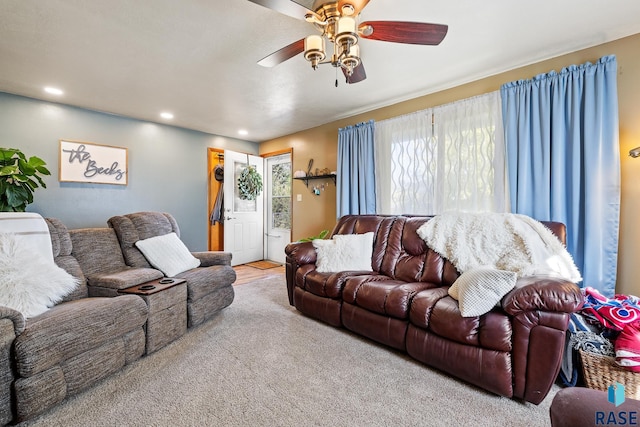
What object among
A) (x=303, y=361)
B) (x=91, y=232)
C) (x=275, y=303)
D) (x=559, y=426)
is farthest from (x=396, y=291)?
(x=91, y=232)

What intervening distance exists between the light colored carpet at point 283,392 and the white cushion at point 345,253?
25.3 inches

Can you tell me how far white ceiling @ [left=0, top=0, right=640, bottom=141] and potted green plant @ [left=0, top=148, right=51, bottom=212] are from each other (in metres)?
0.83

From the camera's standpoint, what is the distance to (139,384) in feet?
5.47

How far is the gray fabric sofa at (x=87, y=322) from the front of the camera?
1311 millimetres

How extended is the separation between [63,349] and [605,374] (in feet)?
9.48

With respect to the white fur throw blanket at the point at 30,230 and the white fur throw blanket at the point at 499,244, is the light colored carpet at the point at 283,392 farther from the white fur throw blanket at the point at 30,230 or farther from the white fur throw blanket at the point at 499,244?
the white fur throw blanket at the point at 30,230

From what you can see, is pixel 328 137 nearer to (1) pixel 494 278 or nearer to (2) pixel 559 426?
(1) pixel 494 278

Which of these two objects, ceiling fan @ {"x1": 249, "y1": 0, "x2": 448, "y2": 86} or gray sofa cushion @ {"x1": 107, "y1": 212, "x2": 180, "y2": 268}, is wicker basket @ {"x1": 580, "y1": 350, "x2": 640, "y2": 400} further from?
gray sofa cushion @ {"x1": 107, "y1": 212, "x2": 180, "y2": 268}

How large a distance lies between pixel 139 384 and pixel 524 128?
349 cm

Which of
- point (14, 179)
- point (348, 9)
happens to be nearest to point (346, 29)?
point (348, 9)

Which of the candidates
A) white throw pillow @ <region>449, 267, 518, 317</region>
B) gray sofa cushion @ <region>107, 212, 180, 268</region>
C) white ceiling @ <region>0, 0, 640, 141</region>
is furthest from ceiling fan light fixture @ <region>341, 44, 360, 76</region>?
gray sofa cushion @ <region>107, 212, 180, 268</region>

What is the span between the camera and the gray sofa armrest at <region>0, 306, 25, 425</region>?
1.27 meters

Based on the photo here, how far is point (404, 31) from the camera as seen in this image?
5.08 ft

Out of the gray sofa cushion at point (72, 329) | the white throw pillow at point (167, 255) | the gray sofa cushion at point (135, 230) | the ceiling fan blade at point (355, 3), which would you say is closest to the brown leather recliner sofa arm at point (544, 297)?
the ceiling fan blade at point (355, 3)
